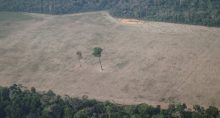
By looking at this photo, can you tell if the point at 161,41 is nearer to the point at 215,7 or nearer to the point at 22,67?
the point at 215,7

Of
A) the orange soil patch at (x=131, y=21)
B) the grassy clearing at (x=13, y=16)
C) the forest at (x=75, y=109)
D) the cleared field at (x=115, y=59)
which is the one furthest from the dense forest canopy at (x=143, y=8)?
the forest at (x=75, y=109)

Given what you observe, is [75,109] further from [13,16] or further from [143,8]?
[13,16]

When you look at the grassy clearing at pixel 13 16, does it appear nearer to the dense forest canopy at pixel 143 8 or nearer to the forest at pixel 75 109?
the dense forest canopy at pixel 143 8

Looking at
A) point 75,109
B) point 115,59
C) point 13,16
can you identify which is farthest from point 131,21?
point 75,109

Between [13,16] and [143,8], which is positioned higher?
[143,8]

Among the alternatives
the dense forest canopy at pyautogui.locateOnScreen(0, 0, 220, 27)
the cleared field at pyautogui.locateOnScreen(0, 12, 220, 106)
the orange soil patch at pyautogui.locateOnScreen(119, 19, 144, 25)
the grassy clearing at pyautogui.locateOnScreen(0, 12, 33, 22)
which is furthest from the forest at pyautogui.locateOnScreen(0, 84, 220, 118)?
the grassy clearing at pyautogui.locateOnScreen(0, 12, 33, 22)
